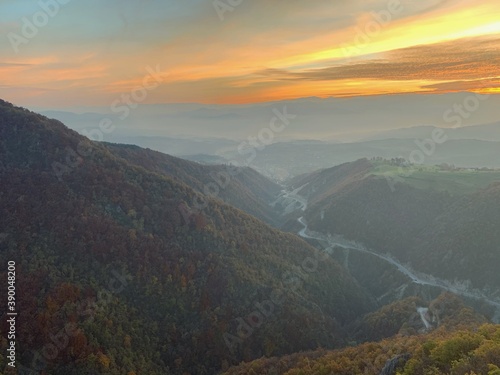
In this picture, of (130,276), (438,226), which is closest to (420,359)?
(130,276)

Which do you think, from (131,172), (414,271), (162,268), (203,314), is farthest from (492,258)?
(131,172)

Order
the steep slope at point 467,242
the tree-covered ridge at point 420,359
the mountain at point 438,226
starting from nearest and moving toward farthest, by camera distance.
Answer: the tree-covered ridge at point 420,359, the steep slope at point 467,242, the mountain at point 438,226

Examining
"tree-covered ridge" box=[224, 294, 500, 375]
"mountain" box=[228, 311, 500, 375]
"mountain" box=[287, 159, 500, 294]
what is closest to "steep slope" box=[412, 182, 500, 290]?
"mountain" box=[287, 159, 500, 294]

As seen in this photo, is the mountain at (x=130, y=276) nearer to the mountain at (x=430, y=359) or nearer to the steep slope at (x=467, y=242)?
the mountain at (x=430, y=359)

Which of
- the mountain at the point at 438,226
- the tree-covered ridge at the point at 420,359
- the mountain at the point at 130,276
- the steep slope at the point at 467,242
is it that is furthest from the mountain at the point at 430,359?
the mountain at the point at 438,226

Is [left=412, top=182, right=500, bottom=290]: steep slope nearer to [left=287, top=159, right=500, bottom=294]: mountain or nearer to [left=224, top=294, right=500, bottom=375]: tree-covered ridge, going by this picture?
[left=287, top=159, right=500, bottom=294]: mountain

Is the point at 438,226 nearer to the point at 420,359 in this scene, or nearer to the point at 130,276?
the point at 130,276

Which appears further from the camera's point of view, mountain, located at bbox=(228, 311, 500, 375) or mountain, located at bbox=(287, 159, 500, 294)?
mountain, located at bbox=(287, 159, 500, 294)

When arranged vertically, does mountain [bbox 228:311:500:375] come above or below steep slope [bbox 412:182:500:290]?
above

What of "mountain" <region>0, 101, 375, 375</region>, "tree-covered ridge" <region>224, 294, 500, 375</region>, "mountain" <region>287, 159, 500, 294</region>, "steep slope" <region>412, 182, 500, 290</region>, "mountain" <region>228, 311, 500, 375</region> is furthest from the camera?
"mountain" <region>287, 159, 500, 294</region>
